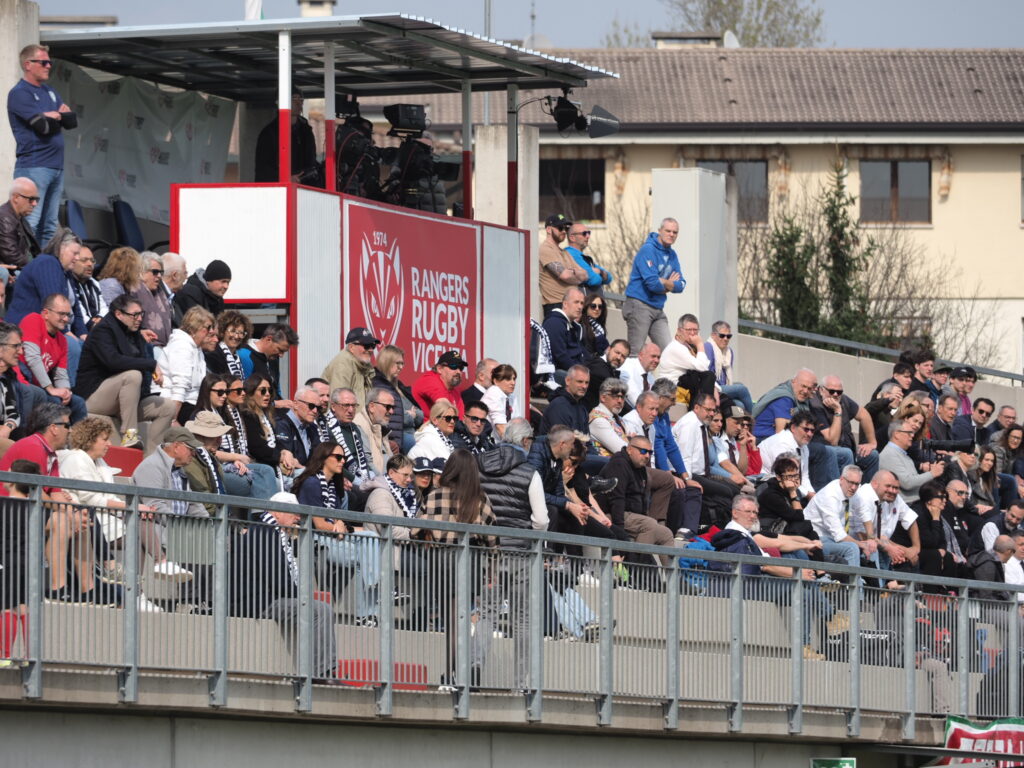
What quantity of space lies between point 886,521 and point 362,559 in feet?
23.2

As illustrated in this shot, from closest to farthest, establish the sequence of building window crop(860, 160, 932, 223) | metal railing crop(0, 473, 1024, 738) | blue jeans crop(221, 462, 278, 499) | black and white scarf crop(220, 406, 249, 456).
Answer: metal railing crop(0, 473, 1024, 738), blue jeans crop(221, 462, 278, 499), black and white scarf crop(220, 406, 249, 456), building window crop(860, 160, 932, 223)

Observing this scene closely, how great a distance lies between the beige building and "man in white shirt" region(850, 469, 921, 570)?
28378mm

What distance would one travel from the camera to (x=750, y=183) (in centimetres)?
4838

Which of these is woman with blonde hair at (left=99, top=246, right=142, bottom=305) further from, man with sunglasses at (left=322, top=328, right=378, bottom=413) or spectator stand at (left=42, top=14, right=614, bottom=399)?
spectator stand at (left=42, top=14, right=614, bottom=399)

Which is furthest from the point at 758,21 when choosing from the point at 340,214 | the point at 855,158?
the point at 340,214

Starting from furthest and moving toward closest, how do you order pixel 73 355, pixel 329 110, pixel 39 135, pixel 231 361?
1. pixel 329 110
2. pixel 39 135
3. pixel 231 361
4. pixel 73 355

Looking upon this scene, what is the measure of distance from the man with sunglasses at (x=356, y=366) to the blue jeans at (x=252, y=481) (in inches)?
103

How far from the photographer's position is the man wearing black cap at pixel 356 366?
1681cm

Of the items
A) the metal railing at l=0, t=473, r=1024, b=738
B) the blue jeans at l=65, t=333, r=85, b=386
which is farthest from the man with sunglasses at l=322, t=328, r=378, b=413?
the metal railing at l=0, t=473, r=1024, b=738

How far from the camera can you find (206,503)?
11992 millimetres

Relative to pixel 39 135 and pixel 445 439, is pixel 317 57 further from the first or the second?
pixel 445 439

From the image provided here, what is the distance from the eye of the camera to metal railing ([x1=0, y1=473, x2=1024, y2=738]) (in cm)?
1131

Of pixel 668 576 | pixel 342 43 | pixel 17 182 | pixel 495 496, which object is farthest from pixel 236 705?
pixel 342 43

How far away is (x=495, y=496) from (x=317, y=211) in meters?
4.95
